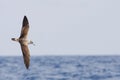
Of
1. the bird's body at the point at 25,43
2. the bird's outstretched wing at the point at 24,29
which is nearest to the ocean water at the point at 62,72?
the bird's outstretched wing at the point at 24,29

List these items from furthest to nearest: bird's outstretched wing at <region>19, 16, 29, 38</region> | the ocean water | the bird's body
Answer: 1. the ocean water
2. bird's outstretched wing at <region>19, 16, 29, 38</region>
3. the bird's body

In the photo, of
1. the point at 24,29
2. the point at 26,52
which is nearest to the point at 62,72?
the point at 24,29

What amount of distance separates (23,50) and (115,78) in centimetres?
2174

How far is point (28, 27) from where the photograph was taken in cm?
1198

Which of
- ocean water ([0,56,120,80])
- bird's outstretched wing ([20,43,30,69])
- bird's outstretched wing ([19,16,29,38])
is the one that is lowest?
ocean water ([0,56,120,80])

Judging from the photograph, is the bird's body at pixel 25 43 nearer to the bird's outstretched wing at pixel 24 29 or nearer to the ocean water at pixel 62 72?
the bird's outstretched wing at pixel 24 29

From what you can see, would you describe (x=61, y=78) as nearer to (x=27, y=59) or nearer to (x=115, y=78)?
(x=115, y=78)

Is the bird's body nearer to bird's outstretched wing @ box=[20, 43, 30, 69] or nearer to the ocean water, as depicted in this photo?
bird's outstretched wing @ box=[20, 43, 30, 69]

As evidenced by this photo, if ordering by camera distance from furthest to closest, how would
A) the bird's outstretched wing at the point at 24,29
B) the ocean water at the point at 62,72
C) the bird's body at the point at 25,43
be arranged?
1. the ocean water at the point at 62,72
2. the bird's outstretched wing at the point at 24,29
3. the bird's body at the point at 25,43

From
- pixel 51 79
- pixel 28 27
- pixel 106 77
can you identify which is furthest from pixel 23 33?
pixel 106 77

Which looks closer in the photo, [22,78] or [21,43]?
[21,43]

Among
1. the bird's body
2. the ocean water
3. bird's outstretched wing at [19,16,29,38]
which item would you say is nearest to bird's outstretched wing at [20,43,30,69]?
the bird's body

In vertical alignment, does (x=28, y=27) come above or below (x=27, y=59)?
above

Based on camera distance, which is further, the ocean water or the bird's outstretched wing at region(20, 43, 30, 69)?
the ocean water
